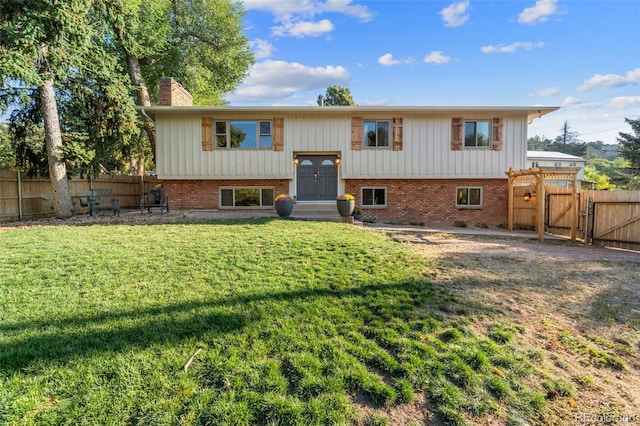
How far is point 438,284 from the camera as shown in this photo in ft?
15.3

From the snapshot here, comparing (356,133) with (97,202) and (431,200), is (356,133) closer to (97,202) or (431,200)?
(431,200)

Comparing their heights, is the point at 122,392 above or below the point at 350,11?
below

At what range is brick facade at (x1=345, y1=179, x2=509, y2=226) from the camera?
41.3 ft

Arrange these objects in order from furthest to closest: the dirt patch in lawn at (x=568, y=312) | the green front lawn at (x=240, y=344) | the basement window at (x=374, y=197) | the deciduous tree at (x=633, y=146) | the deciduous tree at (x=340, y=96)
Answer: the deciduous tree at (x=340, y=96), the deciduous tree at (x=633, y=146), the basement window at (x=374, y=197), the dirt patch in lawn at (x=568, y=312), the green front lawn at (x=240, y=344)

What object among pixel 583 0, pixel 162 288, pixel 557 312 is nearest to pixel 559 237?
pixel 583 0

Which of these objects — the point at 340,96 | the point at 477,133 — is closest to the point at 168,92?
the point at 477,133

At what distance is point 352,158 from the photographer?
1241 cm

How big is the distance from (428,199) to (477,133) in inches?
124

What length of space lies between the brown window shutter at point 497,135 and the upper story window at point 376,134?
403cm

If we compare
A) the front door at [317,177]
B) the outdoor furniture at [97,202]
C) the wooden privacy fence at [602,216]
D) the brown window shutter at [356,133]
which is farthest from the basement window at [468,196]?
the outdoor furniture at [97,202]

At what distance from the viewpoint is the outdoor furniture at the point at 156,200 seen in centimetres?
1136

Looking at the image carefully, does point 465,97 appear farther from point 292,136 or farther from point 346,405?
point 346,405

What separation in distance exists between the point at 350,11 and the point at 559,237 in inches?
418

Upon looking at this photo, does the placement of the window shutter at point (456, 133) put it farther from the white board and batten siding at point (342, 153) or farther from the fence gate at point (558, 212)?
the fence gate at point (558, 212)
